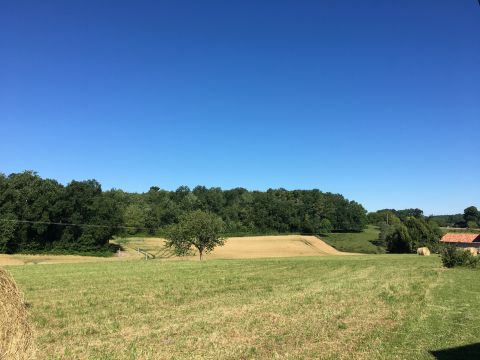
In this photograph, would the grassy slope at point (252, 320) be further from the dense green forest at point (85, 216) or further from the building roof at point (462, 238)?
the building roof at point (462, 238)

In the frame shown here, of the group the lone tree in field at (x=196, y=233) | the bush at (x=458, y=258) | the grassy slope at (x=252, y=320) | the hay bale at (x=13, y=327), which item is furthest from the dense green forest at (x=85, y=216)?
the hay bale at (x=13, y=327)

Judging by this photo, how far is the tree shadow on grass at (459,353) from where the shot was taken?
8992 mm

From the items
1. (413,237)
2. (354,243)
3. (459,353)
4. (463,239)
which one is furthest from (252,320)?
(463,239)

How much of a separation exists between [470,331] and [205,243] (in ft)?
178

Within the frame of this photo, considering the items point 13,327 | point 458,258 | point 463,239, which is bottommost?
point 458,258

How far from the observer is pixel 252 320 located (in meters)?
12.6

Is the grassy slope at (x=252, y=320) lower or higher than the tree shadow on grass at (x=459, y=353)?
higher

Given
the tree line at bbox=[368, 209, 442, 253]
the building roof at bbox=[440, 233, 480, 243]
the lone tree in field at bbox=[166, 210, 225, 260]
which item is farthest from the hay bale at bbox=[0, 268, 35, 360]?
the building roof at bbox=[440, 233, 480, 243]

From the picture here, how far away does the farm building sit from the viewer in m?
104

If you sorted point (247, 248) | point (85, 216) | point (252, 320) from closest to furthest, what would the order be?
1. point (252, 320)
2. point (247, 248)
3. point (85, 216)

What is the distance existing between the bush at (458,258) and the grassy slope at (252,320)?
694 inches

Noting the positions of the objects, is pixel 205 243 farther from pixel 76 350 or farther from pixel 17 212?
pixel 76 350

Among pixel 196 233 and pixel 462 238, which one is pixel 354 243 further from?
pixel 196 233

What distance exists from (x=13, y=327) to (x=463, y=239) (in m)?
116
